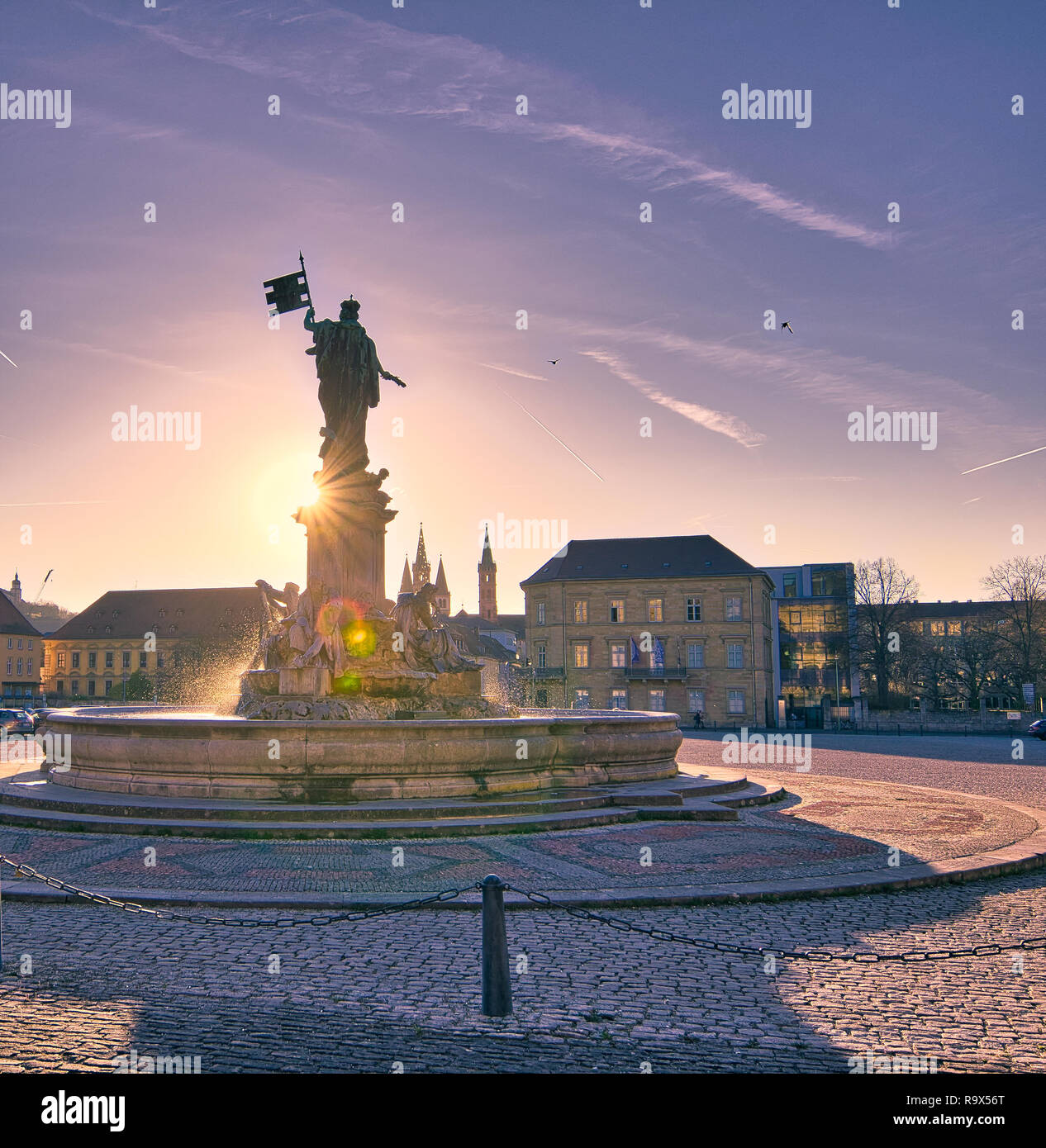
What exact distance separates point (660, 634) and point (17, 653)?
2621 inches

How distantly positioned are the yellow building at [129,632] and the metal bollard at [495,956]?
277 feet

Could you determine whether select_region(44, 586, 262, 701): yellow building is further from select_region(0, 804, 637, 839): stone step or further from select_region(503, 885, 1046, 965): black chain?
select_region(503, 885, 1046, 965): black chain

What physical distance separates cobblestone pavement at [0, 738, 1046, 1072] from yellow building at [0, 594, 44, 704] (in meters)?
92.3

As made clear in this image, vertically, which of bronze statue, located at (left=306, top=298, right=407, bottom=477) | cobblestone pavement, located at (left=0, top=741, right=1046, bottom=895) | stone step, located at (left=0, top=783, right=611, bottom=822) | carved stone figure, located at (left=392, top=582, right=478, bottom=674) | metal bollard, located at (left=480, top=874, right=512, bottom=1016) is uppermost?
bronze statue, located at (left=306, top=298, right=407, bottom=477)

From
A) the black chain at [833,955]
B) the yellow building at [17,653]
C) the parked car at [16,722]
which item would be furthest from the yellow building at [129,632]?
the black chain at [833,955]

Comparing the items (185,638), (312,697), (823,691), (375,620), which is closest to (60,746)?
(312,697)

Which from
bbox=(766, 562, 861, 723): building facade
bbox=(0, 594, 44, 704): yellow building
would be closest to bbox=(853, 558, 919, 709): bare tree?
bbox=(766, 562, 861, 723): building facade

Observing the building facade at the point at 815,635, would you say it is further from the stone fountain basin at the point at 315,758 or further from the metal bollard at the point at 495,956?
the metal bollard at the point at 495,956

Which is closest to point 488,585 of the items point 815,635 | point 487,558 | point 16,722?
point 487,558

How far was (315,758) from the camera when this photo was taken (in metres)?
12.9

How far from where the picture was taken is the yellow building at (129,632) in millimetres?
91250

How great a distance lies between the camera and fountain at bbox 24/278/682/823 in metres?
12.9
